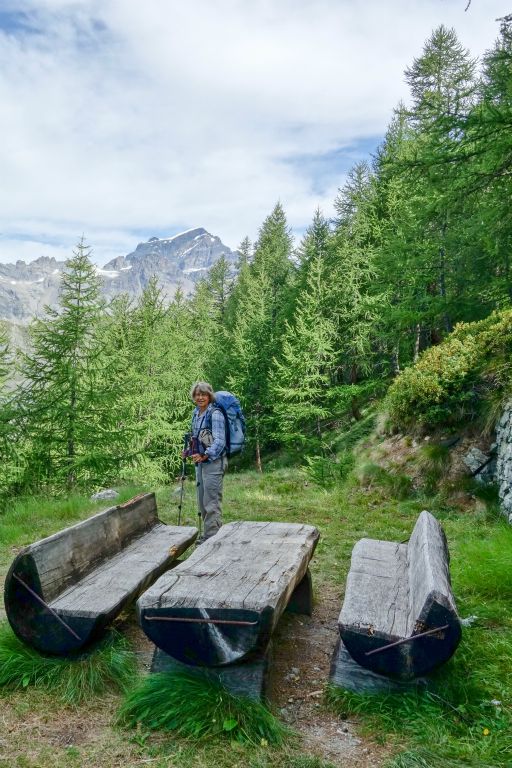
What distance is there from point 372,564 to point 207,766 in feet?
7.10

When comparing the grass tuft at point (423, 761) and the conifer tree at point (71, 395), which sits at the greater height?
the conifer tree at point (71, 395)

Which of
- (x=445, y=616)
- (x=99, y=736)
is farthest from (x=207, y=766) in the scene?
(x=445, y=616)

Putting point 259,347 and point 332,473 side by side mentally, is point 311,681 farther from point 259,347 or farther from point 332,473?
point 259,347

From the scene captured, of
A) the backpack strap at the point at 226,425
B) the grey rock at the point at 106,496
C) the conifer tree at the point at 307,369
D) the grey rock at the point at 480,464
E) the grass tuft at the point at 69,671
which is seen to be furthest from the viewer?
the conifer tree at the point at 307,369

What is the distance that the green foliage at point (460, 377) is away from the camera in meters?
9.39

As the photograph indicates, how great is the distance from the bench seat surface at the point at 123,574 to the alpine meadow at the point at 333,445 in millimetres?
390

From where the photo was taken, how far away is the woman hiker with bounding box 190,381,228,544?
6.89 metres

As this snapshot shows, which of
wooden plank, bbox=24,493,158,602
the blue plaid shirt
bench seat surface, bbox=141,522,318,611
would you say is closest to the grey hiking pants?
the blue plaid shirt

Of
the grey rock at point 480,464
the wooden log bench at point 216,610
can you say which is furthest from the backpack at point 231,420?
the grey rock at point 480,464

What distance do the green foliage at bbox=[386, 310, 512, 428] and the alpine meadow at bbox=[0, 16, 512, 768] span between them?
0.16 ft

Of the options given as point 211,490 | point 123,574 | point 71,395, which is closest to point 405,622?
point 123,574

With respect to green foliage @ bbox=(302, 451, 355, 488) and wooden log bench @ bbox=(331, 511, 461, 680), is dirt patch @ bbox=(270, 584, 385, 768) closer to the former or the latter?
wooden log bench @ bbox=(331, 511, 461, 680)

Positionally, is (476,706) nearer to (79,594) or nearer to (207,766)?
(207,766)

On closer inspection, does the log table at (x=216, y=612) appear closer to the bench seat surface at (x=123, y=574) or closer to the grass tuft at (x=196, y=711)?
the grass tuft at (x=196, y=711)
